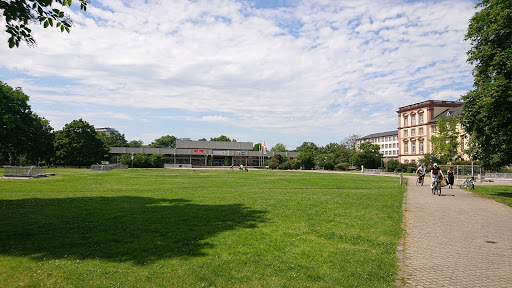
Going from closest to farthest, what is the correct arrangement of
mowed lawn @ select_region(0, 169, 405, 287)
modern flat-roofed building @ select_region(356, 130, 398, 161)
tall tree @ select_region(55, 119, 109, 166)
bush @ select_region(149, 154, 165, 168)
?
mowed lawn @ select_region(0, 169, 405, 287), tall tree @ select_region(55, 119, 109, 166), bush @ select_region(149, 154, 165, 168), modern flat-roofed building @ select_region(356, 130, 398, 161)

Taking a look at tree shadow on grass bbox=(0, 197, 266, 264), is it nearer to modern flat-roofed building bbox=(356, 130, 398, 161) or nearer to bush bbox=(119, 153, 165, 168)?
bush bbox=(119, 153, 165, 168)

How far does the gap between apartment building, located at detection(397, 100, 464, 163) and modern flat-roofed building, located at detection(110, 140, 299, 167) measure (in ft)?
113

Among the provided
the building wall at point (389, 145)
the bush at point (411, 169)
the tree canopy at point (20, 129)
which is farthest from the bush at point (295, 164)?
the tree canopy at point (20, 129)

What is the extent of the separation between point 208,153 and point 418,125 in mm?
58356

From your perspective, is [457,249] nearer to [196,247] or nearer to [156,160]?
[196,247]

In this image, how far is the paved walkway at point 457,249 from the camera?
18.0ft

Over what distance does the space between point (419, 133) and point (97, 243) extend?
87796 mm

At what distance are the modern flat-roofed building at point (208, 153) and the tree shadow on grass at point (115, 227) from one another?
74.8m

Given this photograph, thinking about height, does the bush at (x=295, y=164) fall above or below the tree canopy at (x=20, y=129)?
below

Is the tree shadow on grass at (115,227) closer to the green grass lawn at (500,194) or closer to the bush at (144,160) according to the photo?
the green grass lawn at (500,194)

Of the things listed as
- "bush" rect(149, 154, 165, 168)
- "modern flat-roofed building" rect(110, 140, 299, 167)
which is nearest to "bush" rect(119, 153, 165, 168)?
"bush" rect(149, 154, 165, 168)

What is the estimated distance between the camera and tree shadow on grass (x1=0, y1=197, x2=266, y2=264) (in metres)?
6.72

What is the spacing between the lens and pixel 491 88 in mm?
16750

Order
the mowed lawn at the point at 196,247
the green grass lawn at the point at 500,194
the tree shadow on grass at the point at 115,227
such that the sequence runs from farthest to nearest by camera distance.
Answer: the green grass lawn at the point at 500,194 < the tree shadow on grass at the point at 115,227 < the mowed lawn at the point at 196,247
